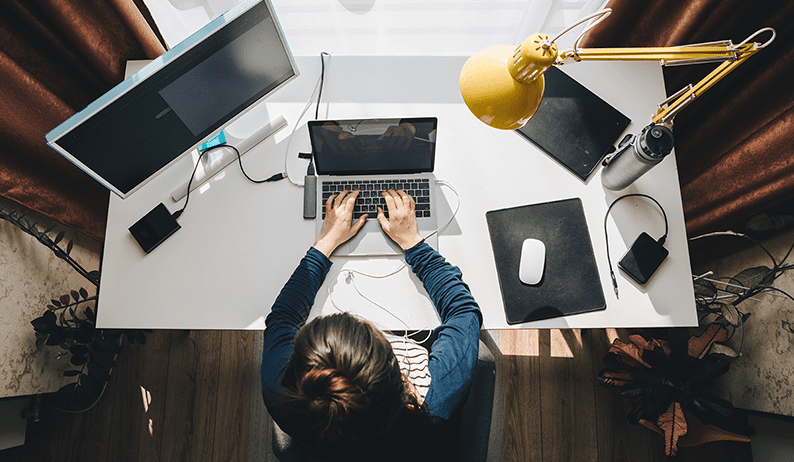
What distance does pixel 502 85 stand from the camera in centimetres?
80

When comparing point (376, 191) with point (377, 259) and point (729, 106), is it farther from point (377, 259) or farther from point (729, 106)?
point (729, 106)

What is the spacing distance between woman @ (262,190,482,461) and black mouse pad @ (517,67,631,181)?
0.43 m

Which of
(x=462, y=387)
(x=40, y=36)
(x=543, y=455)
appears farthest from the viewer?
(x=543, y=455)

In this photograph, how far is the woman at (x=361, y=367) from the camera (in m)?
0.74

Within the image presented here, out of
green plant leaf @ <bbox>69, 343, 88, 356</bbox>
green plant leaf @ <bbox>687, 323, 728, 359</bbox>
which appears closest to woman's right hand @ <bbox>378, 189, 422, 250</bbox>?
green plant leaf @ <bbox>687, 323, 728, 359</bbox>

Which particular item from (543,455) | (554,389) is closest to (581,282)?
(554,389)

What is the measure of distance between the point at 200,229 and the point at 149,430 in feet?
3.36

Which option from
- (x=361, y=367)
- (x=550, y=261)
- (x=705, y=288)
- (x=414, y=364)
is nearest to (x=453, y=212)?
(x=550, y=261)

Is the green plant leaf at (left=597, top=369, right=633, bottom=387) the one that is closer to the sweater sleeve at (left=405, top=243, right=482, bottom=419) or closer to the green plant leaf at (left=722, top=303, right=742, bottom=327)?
the green plant leaf at (left=722, top=303, right=742, bottom=327)

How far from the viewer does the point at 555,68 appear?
125cm

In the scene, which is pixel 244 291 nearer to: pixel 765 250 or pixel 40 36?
pixel 40 36

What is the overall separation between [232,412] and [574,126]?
158 centimetres

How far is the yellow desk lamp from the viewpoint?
2.37 feet

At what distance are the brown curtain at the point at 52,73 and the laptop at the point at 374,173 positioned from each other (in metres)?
0.65
